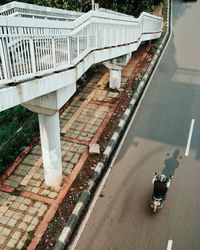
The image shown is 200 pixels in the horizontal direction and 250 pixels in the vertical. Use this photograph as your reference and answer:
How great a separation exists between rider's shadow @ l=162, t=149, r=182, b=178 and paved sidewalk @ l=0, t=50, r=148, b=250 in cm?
268

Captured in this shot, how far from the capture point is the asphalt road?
891cm

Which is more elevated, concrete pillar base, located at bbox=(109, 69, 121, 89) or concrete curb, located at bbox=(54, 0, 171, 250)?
concrete pillar base, located at bbox=(109, 69, 121, 89)

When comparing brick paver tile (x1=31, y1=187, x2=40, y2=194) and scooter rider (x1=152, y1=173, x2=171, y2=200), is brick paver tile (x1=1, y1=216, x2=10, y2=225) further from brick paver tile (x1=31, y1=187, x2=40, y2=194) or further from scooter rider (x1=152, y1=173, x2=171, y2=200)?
scooter rider (x1=152, y1=173, x2=171, y2=200)

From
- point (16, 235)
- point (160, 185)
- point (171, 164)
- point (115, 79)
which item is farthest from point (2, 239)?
point (115, 79)

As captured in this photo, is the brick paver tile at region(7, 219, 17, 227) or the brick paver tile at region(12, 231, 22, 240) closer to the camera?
the brick paver tile at region(12, 231, 22, 240)

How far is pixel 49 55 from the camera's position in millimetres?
7344

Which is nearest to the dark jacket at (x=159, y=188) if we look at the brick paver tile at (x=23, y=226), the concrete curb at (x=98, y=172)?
the concrete curb at (x=98, y=172)

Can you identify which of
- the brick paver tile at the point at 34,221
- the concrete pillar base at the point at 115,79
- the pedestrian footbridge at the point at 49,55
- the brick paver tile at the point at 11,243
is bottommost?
the brick paver tile at the point at 11,243

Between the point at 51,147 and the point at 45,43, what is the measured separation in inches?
128

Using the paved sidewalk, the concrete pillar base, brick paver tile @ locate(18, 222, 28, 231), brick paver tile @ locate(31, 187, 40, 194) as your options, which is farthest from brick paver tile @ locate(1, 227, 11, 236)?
the concrete pillar base

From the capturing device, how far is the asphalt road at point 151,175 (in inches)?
351

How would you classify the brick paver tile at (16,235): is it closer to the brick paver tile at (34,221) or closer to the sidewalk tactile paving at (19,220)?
the sidewalk tactile paving at (19,220)

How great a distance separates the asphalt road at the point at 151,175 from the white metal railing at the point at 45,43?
13.1ft

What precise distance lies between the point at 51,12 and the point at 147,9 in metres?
11.1
